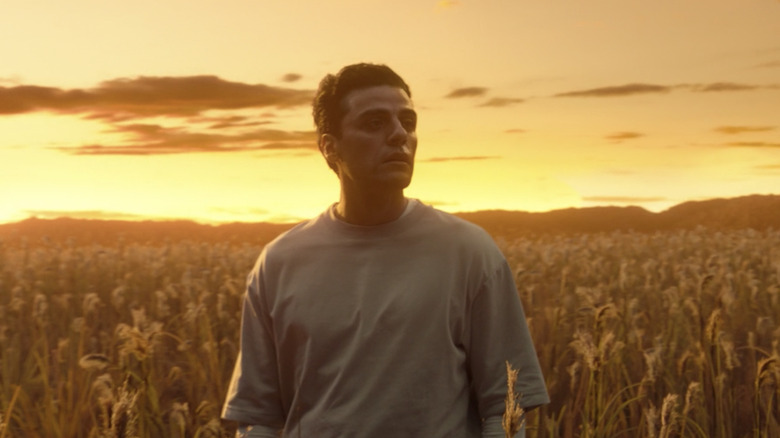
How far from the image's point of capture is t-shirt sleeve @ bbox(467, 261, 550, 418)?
3.04 metres

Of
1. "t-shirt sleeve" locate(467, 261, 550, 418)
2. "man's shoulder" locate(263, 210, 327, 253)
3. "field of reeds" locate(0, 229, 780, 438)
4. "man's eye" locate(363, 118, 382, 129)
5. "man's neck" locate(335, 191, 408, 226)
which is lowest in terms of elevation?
"field of reeds" locate(0, 229, 780, 438)

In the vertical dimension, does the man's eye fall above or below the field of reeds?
above

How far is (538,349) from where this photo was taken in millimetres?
6051

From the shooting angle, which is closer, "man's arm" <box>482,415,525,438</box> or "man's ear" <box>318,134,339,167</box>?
"man's arm" <box>482,415,525,438</box>

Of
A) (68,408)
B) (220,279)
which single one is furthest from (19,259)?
(68,408)

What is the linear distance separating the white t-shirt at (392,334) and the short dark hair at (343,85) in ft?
1.15

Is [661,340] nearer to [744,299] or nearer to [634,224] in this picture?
[744,299]

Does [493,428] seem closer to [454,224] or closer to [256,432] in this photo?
[454,224]

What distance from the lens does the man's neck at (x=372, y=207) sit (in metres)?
3.11

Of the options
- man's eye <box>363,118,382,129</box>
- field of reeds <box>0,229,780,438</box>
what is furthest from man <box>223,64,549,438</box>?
field of reeds <box>0,229,780,438</box>

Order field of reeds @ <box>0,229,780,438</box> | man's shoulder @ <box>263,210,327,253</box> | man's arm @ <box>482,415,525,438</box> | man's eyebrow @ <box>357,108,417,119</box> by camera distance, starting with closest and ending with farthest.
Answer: man's arm @ <box>482,415,525,438</box>
man's eyebrow @ <box>357,108,417,119</box>
man's shoulder @ <box>263,210,327,253</box>
field of reeds @ <box>0,229,780,438</box>

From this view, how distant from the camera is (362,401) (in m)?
2.99

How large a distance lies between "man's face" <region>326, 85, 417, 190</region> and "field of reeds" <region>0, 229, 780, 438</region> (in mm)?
909

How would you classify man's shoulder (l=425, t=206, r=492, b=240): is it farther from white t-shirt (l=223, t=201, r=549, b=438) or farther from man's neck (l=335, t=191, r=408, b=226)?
man's neck (l=335, t=191, r=408, b=226)
